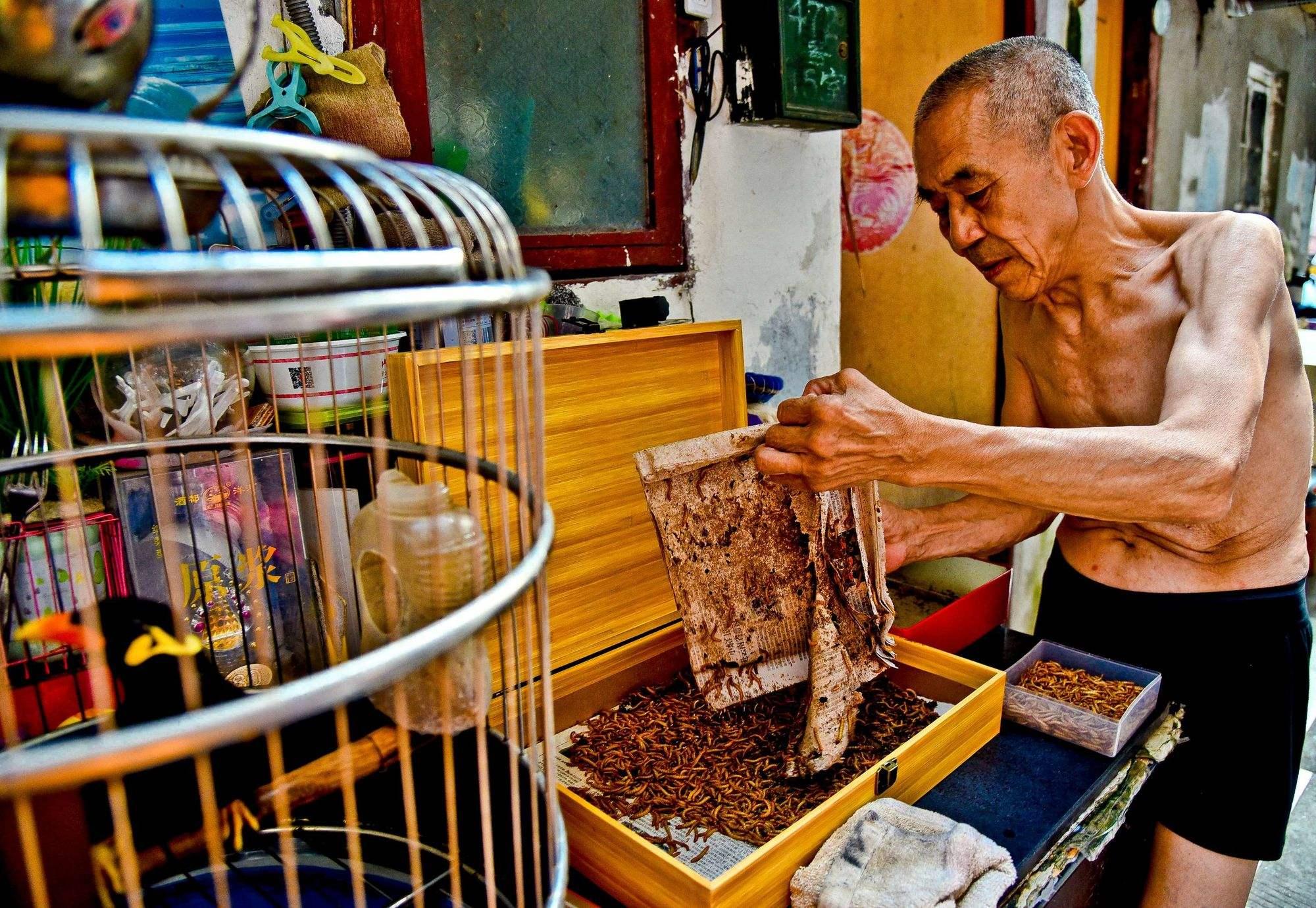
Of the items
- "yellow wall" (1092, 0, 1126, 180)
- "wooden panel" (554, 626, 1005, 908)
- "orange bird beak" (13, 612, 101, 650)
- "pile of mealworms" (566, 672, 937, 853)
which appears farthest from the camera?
"yellow wall" (1092, 0, 1126, 180)

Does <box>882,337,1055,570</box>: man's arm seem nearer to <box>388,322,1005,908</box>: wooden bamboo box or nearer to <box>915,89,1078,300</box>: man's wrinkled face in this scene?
<box>388,322,1005,908</box>: wooden bamboo box

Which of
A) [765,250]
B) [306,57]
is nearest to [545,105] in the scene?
[306,57]

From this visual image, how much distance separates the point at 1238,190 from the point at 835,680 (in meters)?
7.30

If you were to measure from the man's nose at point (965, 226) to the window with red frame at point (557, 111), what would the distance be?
796mm

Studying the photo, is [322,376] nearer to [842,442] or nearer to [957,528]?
[842,442]

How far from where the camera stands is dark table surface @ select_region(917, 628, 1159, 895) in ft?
4.21

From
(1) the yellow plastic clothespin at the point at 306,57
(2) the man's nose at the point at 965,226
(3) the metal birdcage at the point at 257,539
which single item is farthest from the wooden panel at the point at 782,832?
(1) the yellow plastic clothespin at the point at 306,57

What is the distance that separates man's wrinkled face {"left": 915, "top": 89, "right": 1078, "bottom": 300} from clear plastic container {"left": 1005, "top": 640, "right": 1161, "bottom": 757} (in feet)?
2.94

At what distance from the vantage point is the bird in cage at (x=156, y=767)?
861mm

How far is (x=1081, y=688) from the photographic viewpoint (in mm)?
1676

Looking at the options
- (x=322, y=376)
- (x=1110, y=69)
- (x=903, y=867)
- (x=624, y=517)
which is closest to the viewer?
(x=903, y=867)

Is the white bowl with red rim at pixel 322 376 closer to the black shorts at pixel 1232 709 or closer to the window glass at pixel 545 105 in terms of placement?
the window glass at pixel 545 105

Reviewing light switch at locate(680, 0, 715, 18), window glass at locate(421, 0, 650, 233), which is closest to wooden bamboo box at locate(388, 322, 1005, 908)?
window glass at locate(421, 0, 650, 233)

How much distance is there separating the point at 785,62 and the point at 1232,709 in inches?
78.8
